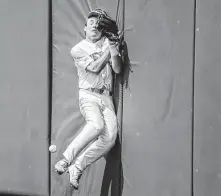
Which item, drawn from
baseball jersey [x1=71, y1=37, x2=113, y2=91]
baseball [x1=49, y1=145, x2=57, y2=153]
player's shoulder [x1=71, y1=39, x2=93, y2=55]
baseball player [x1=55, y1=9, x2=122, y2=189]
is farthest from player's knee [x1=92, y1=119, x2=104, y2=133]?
player's shoulder [x1=71, y1=39, x2=93, y2=55]

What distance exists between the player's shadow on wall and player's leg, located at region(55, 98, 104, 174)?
250 mm

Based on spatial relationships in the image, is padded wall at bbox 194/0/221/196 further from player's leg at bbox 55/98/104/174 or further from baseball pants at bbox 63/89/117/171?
player's leg at bbox 55/98/104/174

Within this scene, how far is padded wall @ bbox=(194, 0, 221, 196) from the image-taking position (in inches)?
230

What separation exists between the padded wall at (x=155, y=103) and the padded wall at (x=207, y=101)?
0.08 meters

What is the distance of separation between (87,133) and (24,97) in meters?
1.05

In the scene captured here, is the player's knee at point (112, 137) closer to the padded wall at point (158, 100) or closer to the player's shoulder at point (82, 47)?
the padded wall at point (158, 100)

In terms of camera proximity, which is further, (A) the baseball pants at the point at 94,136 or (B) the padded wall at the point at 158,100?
(A) the baseball pants at the point at 94,136

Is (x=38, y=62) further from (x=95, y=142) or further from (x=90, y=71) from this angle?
(x=95, y=142)

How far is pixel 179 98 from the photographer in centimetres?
599

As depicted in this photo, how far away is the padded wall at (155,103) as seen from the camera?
19.6 ft

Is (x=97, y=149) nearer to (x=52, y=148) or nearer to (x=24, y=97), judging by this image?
(x=52, y=148)

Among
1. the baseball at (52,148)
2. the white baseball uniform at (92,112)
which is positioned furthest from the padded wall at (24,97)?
the white baseball uniform at (92,112)

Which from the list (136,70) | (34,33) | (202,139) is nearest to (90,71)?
(136,70)

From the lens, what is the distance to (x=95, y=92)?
6301mm
